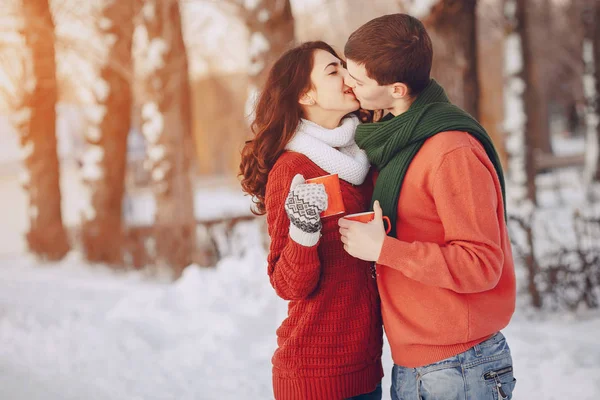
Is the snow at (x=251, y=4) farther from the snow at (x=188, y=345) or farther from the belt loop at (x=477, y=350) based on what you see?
the belt loop at (x=477, y=350)

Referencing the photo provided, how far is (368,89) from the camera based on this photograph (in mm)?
2221

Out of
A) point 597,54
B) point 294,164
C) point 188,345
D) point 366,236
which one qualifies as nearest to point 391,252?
point 366,236

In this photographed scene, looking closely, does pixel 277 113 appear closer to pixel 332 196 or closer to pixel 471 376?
pixel 332 196

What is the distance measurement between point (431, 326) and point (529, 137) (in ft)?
33.2

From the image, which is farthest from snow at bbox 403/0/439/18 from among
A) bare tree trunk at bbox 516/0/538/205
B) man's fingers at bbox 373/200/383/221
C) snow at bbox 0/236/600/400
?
bare tree trunk at bbox 516/0/538/205

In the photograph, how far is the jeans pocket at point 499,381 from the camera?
2.11 meters

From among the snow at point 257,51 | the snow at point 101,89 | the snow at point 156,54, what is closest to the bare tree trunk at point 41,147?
the snow at point 101,89

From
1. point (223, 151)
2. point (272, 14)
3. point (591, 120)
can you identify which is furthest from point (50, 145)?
point (223, 151)

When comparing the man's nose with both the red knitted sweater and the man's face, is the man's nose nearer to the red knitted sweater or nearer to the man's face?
the man's face

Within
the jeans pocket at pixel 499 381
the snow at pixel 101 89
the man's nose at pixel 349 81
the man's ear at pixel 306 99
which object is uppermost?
the snow at pixel 101 89

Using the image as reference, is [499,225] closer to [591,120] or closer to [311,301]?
[311,301]

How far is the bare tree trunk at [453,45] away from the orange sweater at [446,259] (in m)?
4.83

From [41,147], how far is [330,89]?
12.8 m

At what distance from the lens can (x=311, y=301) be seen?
7.76 ft
